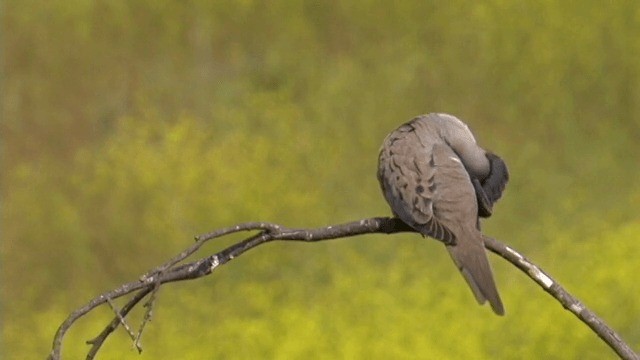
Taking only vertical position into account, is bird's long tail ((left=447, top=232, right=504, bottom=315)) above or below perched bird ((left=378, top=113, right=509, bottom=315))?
below

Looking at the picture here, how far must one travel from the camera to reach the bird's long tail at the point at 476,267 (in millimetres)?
2340

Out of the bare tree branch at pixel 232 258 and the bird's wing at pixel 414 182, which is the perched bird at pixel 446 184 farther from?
the bare tree branch at pixel 232 258

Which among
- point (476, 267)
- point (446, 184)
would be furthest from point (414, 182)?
point (476, 267)

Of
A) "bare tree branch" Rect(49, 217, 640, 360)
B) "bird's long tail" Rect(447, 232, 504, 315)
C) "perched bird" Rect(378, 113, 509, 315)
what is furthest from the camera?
"perched bird" Rect(378, 113, 509, 315)

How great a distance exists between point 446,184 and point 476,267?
31 centimetres

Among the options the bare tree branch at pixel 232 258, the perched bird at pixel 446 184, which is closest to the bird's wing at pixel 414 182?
the perched bird at pixel 446 184

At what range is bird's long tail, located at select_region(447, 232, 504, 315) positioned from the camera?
7.68 ft

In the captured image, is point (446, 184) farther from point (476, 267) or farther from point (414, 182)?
point (476, 267)

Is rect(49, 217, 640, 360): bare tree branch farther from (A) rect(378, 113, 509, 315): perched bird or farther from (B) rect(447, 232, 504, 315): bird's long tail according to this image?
(A) rect(378, 113, 509, 315): perched bird

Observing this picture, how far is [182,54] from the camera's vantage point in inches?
229

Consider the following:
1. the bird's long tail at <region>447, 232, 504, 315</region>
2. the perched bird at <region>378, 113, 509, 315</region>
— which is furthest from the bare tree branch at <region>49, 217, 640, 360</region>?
the perched bird at <region>378, 113, 509, 315</region>

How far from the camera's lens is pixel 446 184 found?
105 inches

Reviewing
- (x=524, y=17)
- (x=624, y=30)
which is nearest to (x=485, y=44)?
(x=524, y=17)

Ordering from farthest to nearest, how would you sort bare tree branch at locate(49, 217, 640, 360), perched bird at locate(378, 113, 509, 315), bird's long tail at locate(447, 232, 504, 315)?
perched bird at locate(378, 113, 509, 315) < bird's long tail at locate(447, 232, 504, 315) < bare tree branch at locate(49, 217, 640, 360)
